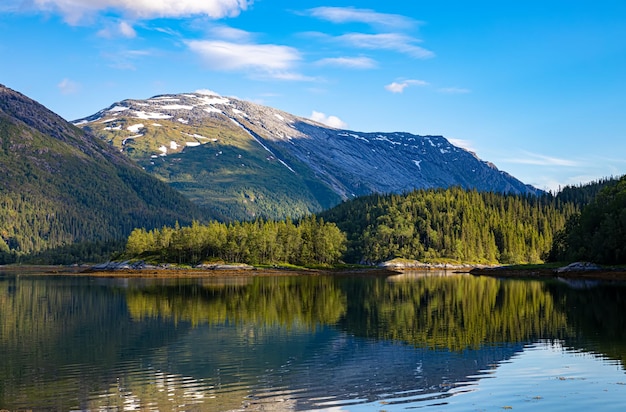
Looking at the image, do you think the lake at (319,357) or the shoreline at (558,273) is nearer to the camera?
the lake at (319,357)

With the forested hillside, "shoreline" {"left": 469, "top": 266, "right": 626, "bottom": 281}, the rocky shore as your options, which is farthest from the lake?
the forested hillside

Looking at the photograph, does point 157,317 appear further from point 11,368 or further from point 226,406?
point 226,406

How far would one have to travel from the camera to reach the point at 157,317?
7338cm

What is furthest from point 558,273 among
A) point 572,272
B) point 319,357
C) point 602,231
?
point 319,357

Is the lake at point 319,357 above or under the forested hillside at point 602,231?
under

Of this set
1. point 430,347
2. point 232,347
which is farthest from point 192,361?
point 430,347

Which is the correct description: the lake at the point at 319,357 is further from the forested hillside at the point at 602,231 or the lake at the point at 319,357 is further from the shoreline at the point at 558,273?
the forested hillside at the point at 602,231

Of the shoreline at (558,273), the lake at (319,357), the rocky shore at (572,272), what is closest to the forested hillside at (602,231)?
the rocky shore at (572,272)

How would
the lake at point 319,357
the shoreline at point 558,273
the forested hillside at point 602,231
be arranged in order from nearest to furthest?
the lake at point 319,357
the shoreline at point 558,273
the forested hillside at point 602,231

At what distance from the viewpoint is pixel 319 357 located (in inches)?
1802

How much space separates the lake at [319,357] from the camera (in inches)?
1310

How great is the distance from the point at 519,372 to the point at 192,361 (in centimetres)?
2223

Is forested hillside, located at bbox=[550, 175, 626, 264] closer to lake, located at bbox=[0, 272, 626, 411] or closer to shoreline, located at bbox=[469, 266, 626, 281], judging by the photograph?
shoreline, located at bbox=[469, 266, 626, 281]

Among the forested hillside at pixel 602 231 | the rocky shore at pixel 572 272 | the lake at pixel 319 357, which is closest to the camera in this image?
the lake at pixel 319 357
